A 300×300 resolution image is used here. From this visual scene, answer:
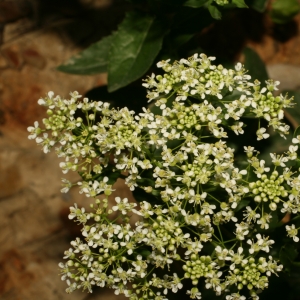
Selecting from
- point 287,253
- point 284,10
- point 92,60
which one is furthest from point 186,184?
point 284,10

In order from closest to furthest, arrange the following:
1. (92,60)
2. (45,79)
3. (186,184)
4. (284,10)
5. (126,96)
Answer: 1. (186,184)
2. (126,96)
3. (92,60)
4. (284,10)
5. (45,79)

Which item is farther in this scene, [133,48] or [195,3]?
[133,48]

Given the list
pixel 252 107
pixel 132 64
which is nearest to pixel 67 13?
pixel 132 64

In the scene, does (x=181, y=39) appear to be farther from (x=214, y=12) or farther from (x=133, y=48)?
(x=214, y=12)

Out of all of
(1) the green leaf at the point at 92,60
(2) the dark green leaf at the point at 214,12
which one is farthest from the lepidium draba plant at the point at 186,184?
(1) the green leaf at the point at 92,60

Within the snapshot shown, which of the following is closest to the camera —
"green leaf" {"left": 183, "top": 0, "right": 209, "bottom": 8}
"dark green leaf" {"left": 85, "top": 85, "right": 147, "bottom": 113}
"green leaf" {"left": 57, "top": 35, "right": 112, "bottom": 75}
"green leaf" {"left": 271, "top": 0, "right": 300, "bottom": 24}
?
"green leaf" {"left": 183, "top": 0, "right": 209, "bottom": 8}

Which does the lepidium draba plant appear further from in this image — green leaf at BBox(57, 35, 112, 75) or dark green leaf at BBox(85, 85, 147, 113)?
green leaf at BBox(57, 35, 112, 75)

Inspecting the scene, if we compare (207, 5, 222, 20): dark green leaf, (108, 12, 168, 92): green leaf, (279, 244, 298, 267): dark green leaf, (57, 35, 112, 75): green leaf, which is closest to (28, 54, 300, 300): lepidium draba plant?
(279, 244, 298, 267): dark green leaf

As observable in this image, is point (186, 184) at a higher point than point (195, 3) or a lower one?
lower
